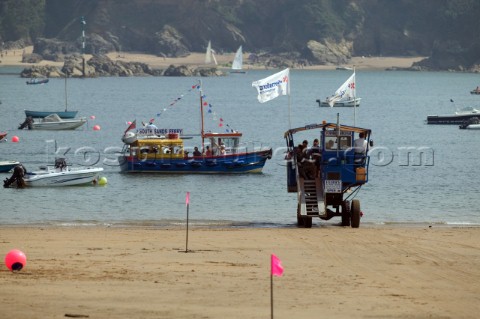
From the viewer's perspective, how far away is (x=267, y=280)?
27.2 metres

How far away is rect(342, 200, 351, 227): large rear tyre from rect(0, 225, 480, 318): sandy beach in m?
1.90

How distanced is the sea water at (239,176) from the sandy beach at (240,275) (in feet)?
24.0

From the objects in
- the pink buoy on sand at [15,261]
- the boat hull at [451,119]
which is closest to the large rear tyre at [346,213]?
the pink buoy on sand at [15,261]

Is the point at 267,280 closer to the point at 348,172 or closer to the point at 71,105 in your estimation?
the point at 348,172

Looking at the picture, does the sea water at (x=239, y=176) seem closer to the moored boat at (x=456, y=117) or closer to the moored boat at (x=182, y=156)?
the moored boat at (x=182, y=156)

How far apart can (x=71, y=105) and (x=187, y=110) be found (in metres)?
16.2

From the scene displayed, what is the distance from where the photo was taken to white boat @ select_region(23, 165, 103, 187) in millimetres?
53875

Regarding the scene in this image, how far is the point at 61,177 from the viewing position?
178ft

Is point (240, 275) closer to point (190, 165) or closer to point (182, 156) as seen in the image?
point (190, 165)

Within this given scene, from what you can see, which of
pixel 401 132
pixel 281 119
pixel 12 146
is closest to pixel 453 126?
pixel 401 132

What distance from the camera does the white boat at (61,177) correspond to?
2121 inches

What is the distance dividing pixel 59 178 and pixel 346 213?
1878 cm

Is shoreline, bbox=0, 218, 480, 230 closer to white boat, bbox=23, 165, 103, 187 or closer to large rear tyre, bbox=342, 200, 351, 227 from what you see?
large rear tyre, bbox=342, 200, 351, 227

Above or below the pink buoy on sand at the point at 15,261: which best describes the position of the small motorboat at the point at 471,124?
above
